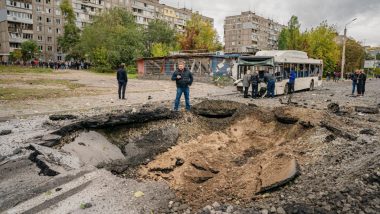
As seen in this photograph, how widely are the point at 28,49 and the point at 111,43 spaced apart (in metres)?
20.7

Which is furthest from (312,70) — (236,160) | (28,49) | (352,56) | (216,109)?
(28,49)

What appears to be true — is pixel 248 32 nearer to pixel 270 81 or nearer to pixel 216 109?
pixel 270 81

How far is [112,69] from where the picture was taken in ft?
148

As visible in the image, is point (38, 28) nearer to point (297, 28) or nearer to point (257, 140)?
point (297, 28)

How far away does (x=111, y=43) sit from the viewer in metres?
44.3

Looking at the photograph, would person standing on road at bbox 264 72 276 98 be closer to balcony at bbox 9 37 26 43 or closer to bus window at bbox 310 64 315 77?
bus window at bbox 310 64 315 77

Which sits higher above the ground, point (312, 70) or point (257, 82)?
point (312, 70)

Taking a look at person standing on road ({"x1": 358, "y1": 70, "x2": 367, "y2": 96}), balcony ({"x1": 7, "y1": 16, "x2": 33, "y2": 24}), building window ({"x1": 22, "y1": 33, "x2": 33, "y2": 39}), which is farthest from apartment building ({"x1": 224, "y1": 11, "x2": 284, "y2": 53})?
person standing on road ({"x1": 358, "y1": 70, "x2": 367, "y2": 96})

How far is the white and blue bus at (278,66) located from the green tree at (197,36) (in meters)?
21.7

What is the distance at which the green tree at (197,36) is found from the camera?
4597cm

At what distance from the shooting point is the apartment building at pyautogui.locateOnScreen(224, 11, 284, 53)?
324 ft

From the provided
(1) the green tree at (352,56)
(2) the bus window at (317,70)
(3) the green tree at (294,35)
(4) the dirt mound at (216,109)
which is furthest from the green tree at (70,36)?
(4) the dirt mound at (216,109)

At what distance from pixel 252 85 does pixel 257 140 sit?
9031mm

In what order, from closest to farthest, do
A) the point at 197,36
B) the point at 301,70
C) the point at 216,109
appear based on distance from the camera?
1. the point at 216,109
2. the point at 301,70
3. the point at 197,36
